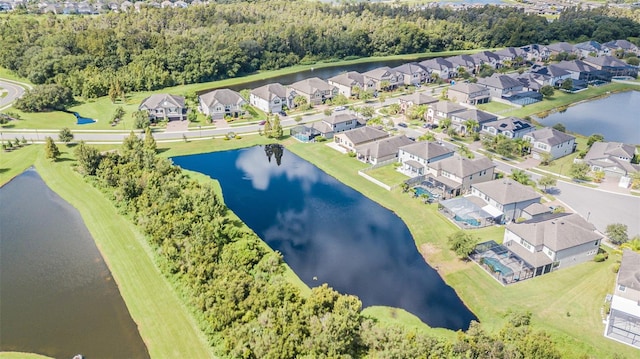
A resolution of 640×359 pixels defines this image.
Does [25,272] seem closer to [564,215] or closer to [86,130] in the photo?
[86,130]

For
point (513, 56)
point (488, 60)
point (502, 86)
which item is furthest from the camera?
point (513, 56)

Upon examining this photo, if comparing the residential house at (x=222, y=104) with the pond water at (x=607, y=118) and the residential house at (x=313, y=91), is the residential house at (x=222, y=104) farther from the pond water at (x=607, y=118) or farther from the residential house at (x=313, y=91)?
the pond water at (x=607, y=118)

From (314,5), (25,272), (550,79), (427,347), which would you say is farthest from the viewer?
(314,5)

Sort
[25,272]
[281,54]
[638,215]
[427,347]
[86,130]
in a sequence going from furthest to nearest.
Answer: [281,54], [86,130], [638,215], [25,272], [427,347]

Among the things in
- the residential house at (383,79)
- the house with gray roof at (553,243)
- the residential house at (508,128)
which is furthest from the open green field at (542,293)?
the residential house at (383,79)

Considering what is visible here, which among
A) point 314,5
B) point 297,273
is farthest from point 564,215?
point 314,5

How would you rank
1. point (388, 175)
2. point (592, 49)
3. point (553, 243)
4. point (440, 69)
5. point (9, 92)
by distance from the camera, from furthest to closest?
point (592, 49)
point (440, 69)
point (9, 92)
point (388, 175)
point (553, 243)

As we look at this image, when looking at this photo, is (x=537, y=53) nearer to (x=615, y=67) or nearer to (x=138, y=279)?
(x=615, y=67)

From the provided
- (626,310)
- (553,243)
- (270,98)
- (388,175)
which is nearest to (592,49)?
(270,98)
